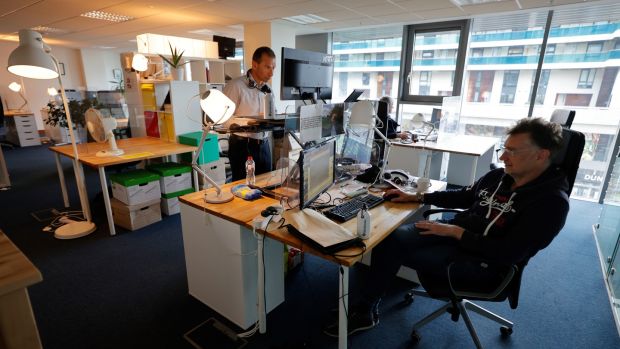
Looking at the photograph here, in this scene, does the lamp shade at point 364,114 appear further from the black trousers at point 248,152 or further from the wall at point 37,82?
the wall at point 37,82

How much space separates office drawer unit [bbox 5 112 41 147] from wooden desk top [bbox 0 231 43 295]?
867 cm

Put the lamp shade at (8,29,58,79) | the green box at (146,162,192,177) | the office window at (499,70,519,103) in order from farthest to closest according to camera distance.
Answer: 1. the office window at (499,70,519,103)
2. the green box at (146,162,192,177)
3. the lamp shade at (8,29,58,79)

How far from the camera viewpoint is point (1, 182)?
465 cm

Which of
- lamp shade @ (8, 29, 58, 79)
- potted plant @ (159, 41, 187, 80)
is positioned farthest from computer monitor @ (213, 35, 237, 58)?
lamp shade @ (8, 29, 58, 79)

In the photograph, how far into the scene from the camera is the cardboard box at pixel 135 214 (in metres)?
3.24

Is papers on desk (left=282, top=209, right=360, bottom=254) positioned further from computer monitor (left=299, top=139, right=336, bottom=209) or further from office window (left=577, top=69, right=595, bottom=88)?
office window (left=577, top=69, right=595, bottom=88)

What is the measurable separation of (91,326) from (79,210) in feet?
7.47

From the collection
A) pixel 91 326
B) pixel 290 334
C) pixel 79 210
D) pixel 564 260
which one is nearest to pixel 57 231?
pixel 79 210

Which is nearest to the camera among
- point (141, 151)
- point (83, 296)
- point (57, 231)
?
point (83, 296)

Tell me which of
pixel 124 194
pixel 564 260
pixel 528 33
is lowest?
pixel 564 260

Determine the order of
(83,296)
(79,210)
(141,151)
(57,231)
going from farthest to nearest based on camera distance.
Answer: (79,210) < (141,151) < (57,231) < (83,296)

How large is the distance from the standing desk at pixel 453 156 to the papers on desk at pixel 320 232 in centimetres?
267

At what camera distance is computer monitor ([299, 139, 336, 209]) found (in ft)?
5.26

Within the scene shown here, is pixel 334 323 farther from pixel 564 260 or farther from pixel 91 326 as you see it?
pixel 564 260
